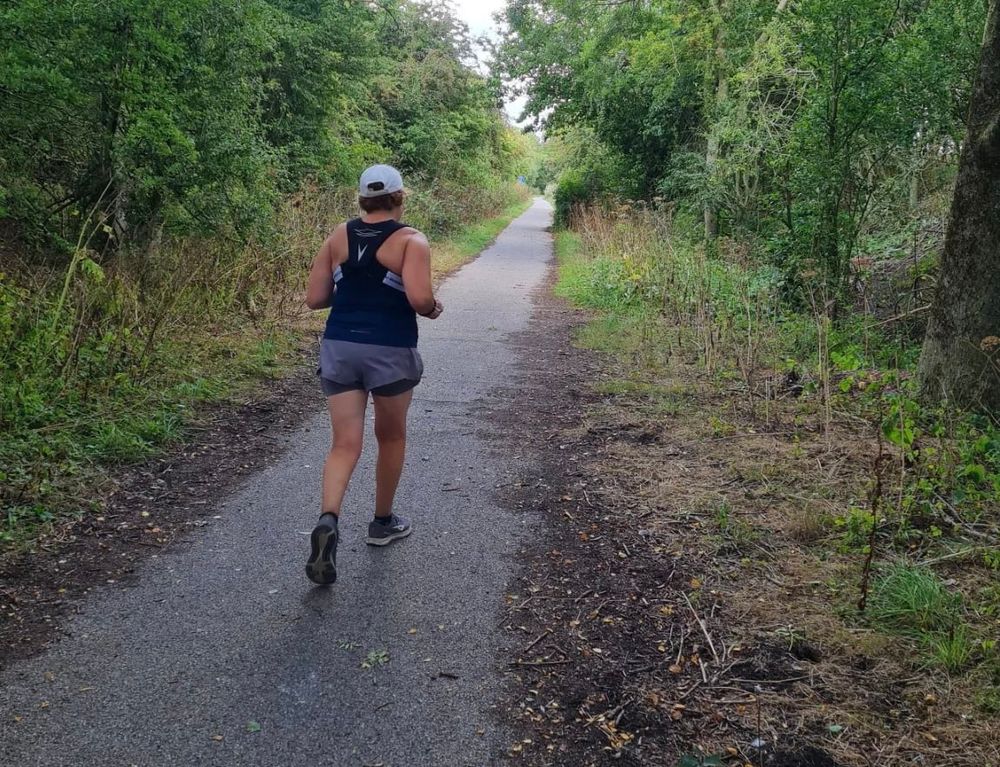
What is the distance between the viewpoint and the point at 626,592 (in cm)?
370

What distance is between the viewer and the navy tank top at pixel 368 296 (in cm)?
356

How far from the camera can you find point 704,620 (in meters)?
3.40

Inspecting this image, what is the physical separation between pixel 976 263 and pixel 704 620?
347 cm

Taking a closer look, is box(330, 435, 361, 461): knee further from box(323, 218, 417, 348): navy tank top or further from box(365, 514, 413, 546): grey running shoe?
box(365, 514, 413, 546): grey running shoe

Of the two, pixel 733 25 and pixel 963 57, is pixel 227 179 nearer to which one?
pixel 963 57

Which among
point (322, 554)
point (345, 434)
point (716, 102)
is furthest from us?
point (716, 102)

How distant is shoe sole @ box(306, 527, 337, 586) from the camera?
3.51 meters

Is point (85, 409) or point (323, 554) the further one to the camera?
point (85, 409)

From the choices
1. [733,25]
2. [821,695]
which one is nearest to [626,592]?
[821,695]

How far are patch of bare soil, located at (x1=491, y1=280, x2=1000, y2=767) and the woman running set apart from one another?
0.98 meters

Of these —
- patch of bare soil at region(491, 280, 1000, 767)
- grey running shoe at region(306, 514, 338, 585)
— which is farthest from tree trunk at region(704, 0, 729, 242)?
grey running shoe at region(306, 514, 338, 585)

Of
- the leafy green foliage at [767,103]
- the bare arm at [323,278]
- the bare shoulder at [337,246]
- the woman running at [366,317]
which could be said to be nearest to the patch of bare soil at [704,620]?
the woman running at [366,317]

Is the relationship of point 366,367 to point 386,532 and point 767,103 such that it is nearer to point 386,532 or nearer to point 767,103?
point 386,532

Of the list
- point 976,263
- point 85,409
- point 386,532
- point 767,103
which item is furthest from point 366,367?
point 767,103
